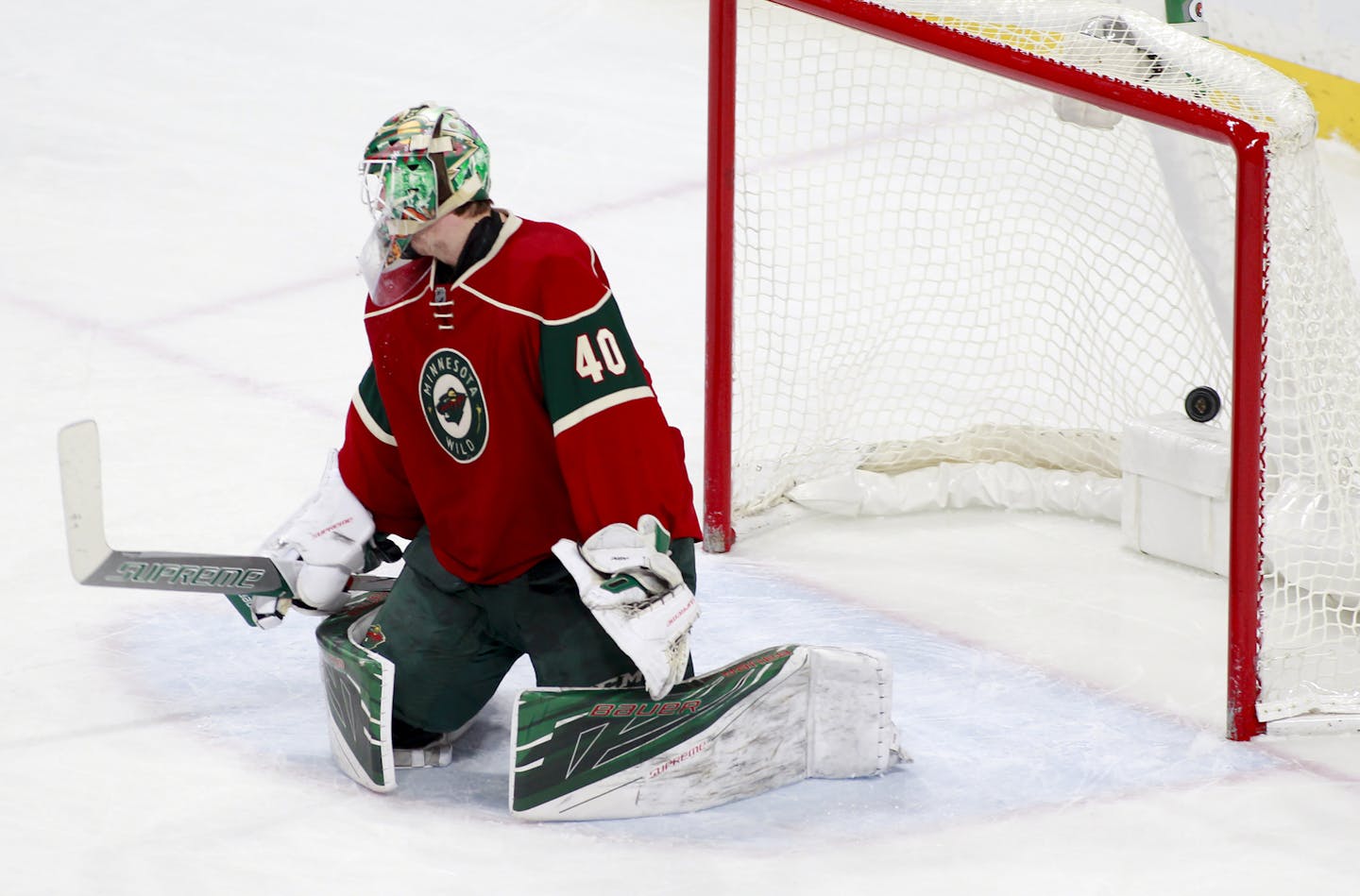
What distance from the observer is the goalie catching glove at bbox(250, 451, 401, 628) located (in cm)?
274

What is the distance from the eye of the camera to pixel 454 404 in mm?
2551

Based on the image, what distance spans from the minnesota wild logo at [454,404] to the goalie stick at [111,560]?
0.33 metres

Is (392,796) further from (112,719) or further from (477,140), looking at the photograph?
(477,140)

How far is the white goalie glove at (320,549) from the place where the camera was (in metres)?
2.74

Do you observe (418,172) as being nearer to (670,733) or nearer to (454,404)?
(454,404)

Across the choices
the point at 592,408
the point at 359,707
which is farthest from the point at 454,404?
the point at 359,707

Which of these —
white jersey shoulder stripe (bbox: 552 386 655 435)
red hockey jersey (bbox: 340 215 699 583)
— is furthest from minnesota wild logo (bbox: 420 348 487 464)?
white jersey shoulder stripe (bbox: 552 386 655 435)

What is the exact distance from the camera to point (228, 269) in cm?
508

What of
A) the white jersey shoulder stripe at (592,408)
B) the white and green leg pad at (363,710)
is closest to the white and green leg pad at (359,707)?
the white and green leg pad at (363,710)

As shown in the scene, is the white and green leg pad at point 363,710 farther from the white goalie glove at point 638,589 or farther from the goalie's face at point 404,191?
the goalie's face at point 404,191

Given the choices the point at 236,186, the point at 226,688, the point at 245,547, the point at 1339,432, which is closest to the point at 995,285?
the point at 1339,432

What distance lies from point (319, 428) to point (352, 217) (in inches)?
59.4

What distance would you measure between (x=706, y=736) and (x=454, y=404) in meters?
0.54

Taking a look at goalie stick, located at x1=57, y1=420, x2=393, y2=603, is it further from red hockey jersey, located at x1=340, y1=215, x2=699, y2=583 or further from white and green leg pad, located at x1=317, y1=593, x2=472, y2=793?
red hockey jersey, located at x1=340, y1=215, x2=699, y2=583
